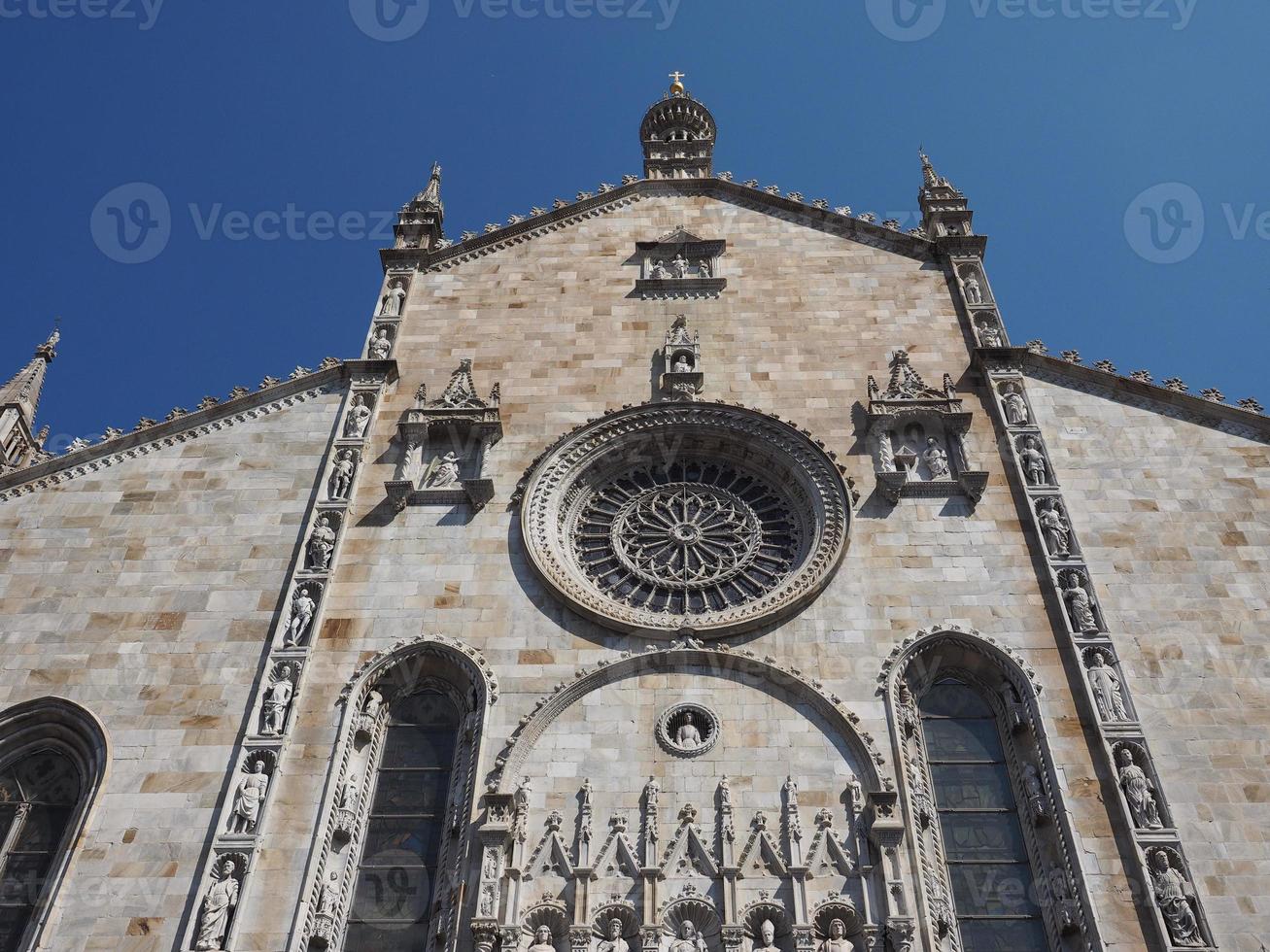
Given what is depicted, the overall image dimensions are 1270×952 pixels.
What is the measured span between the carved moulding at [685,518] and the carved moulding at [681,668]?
1.26 feet

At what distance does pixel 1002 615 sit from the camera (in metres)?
16.5

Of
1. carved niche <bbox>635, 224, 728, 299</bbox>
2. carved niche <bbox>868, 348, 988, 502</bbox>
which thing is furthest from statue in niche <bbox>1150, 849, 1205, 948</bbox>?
carved niche <bbox>635, 224, 728, 299</bbox>

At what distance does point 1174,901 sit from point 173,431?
1619 centimetres

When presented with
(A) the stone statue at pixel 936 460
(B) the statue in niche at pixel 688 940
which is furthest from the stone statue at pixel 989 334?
(B) the statue in niche at pixel 688 940

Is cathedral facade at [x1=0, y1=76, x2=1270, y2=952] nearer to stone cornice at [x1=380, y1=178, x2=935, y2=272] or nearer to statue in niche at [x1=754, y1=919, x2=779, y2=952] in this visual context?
statue in niche at [x1=754, y1=919, x2=779, y2=952]

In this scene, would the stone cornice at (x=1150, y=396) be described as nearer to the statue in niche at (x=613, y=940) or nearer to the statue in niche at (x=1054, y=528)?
the statue in niche at (x=1054, y=528)

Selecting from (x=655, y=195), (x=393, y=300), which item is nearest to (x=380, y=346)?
(x=393, y=300)

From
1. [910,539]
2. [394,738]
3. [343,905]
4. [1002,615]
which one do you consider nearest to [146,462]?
[394,738]

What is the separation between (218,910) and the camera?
1366cm

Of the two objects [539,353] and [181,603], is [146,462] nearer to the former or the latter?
[181,603]

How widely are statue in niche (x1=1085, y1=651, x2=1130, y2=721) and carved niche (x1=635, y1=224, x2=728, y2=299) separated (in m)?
10.1

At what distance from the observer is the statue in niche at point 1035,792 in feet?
47.9

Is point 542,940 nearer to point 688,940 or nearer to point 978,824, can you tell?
point 688,940

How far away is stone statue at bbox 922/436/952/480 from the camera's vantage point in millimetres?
18422
